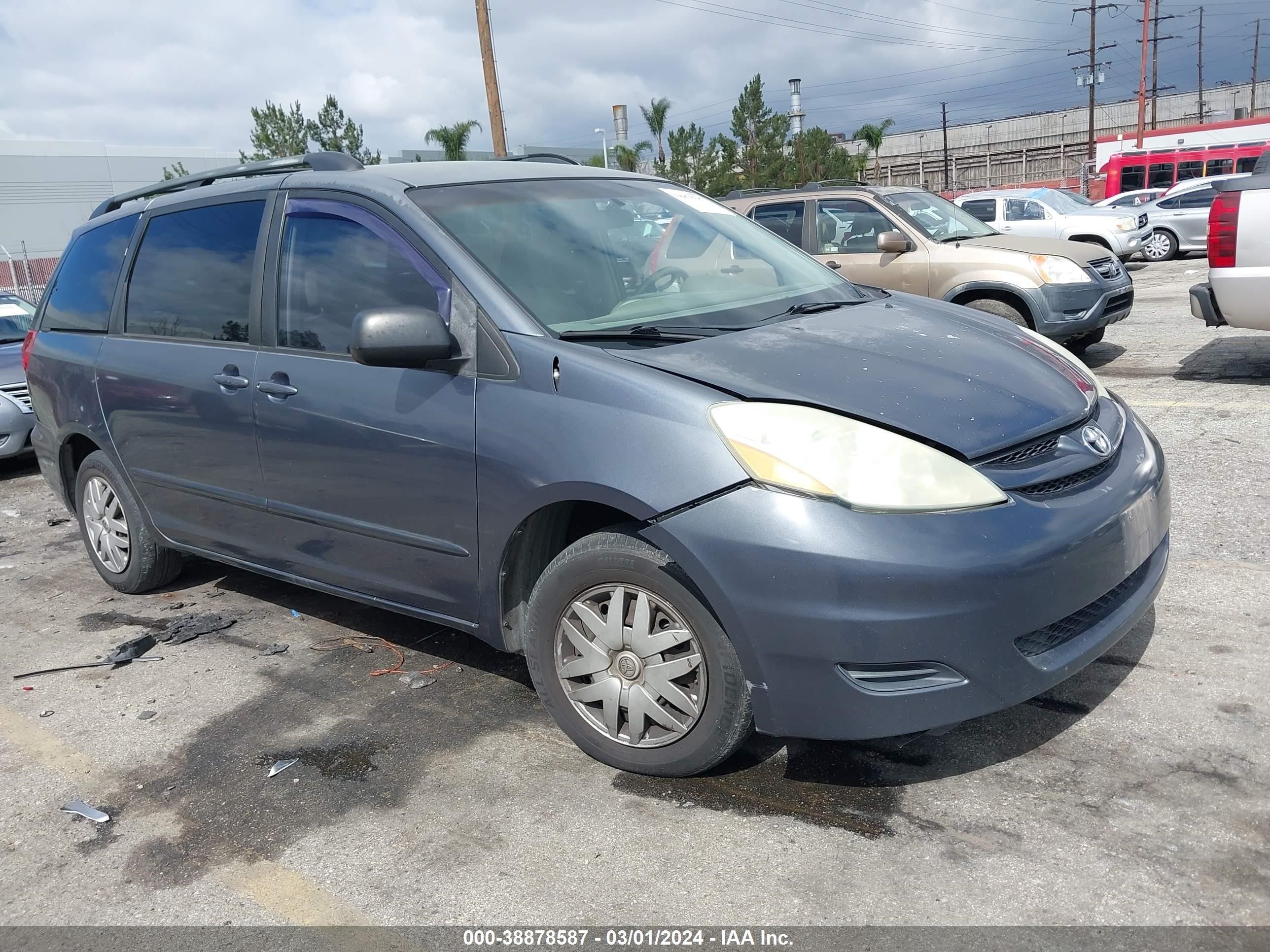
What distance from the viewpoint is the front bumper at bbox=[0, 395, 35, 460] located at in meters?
8.42

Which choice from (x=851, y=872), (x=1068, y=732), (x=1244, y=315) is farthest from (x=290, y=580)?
(x=1244, y=315)

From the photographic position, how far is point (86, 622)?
496 cm

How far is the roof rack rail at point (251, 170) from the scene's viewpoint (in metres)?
4.16

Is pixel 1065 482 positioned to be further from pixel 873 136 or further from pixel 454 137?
pixel 873 136

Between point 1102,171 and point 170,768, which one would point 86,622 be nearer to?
point 170,768

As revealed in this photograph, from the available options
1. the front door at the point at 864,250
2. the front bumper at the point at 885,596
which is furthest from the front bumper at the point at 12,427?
the front bumper at the point at 885,596

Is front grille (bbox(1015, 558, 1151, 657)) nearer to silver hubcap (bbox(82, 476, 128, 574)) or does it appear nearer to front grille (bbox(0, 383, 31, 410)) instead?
silver hubcap (bbox(82, 476, 128, 574))

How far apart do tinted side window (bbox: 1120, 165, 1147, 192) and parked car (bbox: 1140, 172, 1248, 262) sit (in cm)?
1092

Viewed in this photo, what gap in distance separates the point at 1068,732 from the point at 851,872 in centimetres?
99

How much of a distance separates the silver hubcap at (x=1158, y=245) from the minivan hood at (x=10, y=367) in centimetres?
2005

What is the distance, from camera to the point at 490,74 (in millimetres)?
20406

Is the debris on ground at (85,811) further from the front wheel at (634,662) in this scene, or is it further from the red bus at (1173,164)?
the red bus at (1173,164)

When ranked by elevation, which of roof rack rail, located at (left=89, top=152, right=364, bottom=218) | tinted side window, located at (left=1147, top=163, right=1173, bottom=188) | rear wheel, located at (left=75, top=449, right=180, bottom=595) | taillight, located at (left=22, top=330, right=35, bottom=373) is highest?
tinted side window, located at (left=1147, top=163, right=1173, bottom=188)

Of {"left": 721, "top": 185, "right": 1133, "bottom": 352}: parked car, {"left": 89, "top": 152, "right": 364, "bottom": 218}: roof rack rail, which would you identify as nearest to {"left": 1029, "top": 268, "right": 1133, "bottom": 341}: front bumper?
{"left": 721, "top": 185, "right": 1133, "bottom": 352}: parked car
